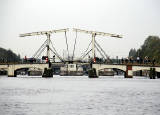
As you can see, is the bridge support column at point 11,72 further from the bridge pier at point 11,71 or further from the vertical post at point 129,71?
the vertical post at point 129,71

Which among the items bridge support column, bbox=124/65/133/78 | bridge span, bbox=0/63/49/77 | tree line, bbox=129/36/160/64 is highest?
tree line, bbox=129/36/160/64

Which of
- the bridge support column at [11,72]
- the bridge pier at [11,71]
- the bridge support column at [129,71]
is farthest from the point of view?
the bridge support column at [11,72]

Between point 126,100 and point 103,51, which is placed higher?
point 103,51

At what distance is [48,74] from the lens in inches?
4648

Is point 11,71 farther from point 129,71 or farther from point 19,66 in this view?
point 129,71

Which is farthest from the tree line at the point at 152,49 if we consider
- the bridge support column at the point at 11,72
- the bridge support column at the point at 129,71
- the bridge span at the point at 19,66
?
the bridge support column at the point at 11,72

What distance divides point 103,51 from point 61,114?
261ft

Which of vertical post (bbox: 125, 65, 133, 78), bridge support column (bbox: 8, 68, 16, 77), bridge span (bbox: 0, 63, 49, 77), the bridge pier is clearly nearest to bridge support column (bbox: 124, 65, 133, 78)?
vertical post (bbox: 125, 65, 133, 78)

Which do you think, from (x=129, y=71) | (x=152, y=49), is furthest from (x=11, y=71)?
(x=152, y=49)

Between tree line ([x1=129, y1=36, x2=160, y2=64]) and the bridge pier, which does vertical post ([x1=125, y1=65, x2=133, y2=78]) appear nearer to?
tree line ([x1=129, y1=36, x2=160, y2=64])

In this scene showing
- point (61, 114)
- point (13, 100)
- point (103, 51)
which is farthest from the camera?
point (103, 51)

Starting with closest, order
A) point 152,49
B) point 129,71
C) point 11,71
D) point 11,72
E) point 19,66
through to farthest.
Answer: point 129,71, point 19,66, point 11,71, point 11,72, point 152,49

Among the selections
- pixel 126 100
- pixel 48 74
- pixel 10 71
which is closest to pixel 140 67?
pixel 48 74

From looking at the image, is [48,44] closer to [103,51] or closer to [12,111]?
[103,51]
